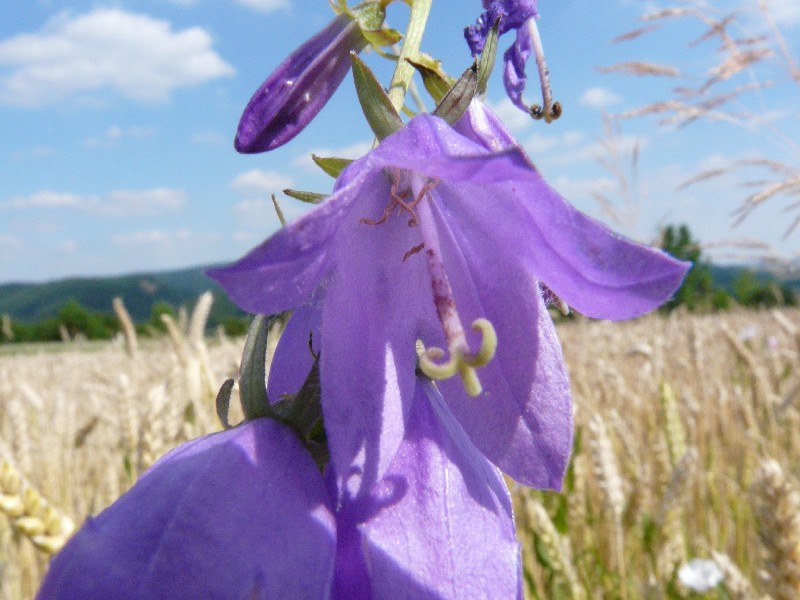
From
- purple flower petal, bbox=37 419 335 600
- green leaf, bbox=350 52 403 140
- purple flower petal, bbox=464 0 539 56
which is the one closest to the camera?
purple flower petal, bbox=37 419 335 600

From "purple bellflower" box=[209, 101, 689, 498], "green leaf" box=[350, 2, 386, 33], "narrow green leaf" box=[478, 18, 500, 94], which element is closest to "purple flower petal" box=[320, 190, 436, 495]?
"purple bellflower" box=[209, 101, 689, 498]

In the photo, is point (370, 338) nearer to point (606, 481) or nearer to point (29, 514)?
point (29, 514)

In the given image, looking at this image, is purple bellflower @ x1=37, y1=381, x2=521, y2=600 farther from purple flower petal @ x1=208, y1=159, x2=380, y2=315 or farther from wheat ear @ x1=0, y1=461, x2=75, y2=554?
wheat ear @ x1=0, y1=461, x2=75, y2=554

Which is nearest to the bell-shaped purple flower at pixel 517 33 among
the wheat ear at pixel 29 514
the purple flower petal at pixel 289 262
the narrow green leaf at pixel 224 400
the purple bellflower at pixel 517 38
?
the purple bellflower at pixel 517 38

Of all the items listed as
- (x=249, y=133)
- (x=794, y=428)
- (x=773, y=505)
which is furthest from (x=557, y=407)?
(x=794, y=428)

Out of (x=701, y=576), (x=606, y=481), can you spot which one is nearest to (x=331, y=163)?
(x=606, y=481)
